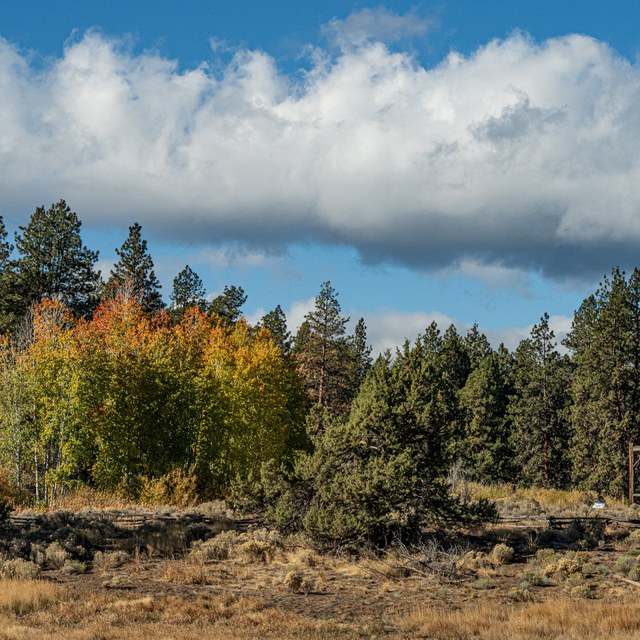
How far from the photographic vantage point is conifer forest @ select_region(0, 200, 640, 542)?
25.2m

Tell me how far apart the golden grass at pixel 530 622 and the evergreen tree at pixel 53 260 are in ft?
145

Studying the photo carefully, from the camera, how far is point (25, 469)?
147 ft

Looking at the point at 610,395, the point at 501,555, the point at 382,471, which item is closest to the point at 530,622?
the point at 382,471

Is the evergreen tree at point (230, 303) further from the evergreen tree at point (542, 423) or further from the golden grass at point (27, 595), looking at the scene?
the golden grass at point (27, 595)

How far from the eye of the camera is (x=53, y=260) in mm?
55438

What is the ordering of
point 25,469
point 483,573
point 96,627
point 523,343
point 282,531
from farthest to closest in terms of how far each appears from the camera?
point 523,343
point 25,469
point 282,531
point 483,573
point 96,627

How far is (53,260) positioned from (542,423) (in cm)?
4231

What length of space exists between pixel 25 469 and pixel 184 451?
35.2 feet

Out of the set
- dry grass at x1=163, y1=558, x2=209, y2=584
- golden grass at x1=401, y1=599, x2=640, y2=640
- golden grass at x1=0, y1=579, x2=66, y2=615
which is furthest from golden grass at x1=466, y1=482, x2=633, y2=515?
golden grass at x1=0, y1=579, x2=66, y2=615

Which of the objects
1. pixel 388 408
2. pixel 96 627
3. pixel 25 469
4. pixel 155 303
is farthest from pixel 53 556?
pixel 155 303

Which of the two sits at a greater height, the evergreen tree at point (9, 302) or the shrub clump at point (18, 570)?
the evergreen tree at point (9, 302)

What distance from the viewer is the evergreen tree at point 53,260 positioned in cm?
5453

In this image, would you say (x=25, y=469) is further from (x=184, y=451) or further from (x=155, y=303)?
(x=155, y=303)

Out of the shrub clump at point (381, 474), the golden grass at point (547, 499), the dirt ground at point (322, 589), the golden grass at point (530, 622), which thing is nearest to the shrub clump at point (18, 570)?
the dirt ground at point (322, 589)
